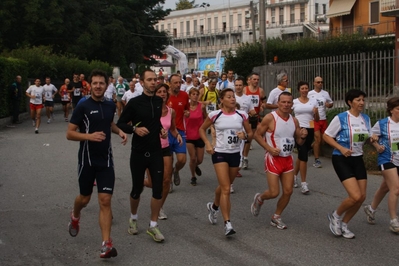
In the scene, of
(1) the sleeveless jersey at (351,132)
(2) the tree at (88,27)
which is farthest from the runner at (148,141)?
(2) the tree at (88,27)

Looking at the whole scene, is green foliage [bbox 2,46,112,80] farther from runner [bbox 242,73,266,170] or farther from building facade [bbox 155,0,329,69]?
building facade [bbox 155,0,329,69]

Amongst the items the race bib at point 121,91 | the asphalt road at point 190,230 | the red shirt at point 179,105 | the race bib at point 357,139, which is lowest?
the asphalt road at point 190,230

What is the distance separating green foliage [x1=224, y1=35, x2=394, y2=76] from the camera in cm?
3195

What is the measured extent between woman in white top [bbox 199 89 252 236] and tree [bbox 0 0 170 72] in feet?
123

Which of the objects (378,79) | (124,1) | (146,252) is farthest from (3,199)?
(124,1)

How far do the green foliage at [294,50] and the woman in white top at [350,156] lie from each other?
80.3ft

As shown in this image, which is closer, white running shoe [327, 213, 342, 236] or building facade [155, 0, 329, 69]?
white running shoe [327, 213, 342, 236]

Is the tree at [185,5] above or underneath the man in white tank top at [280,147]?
above

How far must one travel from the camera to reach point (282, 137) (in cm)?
777

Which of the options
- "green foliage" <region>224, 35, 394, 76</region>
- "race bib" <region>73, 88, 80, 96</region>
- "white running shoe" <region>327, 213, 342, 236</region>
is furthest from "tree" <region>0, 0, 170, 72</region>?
"white running shoe" <region>327, 213, 342, 236</region>

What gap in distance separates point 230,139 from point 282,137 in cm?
67

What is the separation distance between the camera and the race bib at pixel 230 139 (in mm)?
7746

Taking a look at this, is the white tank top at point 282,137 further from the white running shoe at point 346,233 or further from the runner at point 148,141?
the runner at point 148,141

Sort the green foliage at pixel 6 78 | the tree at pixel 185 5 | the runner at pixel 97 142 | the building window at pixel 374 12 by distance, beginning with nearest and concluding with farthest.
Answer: the runner at pixel 97 142, the green foliage at pixel 6 78, the building window at pixel 374 12, the tree at pixel 185 5
